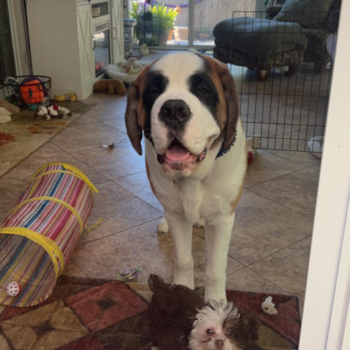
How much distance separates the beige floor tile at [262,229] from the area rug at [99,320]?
33cm

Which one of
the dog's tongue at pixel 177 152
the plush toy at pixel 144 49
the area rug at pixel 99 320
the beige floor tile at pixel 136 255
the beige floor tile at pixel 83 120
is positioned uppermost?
the dog's tongue at pixel 177 152

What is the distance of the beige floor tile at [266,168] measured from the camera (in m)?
2.65

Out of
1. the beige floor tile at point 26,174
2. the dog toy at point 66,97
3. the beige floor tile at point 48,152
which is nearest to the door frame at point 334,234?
the beige floor tile at point 26,174

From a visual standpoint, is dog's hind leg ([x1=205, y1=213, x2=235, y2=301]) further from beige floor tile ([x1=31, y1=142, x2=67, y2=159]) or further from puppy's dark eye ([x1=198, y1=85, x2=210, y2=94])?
beige floor tile ([x1=31, y1=142, x2=67, y2=159])

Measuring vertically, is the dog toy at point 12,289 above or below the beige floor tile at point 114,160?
above

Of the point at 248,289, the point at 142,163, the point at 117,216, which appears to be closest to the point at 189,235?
the point at 248,289

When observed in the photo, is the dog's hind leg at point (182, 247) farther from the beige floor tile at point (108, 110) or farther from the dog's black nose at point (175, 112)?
the beige floor tile at point (108, 110)

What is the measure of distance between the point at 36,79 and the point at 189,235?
3136 mm

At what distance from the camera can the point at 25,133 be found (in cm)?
349

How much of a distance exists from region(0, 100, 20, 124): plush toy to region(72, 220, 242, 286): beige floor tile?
88.3 inches

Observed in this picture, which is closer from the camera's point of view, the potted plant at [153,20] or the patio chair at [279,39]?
the patio chair at [279,39]

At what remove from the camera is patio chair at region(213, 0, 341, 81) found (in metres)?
5.19

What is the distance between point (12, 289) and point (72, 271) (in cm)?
27

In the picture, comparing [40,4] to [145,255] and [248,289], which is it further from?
[248,289]
